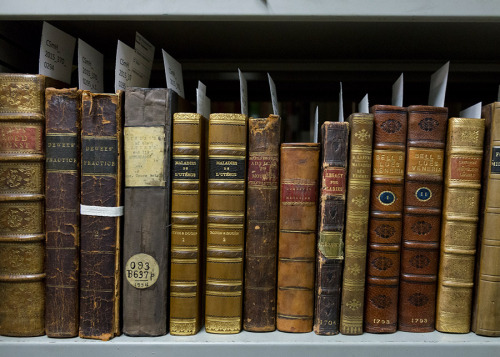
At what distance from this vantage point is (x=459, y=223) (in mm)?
Answer: 574

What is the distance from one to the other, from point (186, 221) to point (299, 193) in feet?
A: 0.57

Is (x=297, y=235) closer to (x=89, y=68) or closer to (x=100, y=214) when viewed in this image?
(x=100, y=214)

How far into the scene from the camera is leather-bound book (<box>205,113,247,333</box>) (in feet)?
1.88

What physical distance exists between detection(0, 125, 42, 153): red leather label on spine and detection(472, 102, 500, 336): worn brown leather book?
0.66 meters

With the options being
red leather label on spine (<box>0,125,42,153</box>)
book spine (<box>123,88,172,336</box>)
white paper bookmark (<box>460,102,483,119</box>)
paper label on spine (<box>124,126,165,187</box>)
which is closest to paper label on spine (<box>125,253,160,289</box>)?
book spine (<box>123,88,172,336</box>)

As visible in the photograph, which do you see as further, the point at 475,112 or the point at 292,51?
the point at 292,51

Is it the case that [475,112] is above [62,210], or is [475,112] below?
above

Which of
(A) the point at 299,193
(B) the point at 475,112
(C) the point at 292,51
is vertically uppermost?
(C) the point at 292,51

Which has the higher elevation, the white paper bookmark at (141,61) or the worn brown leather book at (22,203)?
the white paper bookmark at (141,61)

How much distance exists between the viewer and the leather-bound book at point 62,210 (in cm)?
56

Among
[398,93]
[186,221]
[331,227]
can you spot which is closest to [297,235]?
[331,227]

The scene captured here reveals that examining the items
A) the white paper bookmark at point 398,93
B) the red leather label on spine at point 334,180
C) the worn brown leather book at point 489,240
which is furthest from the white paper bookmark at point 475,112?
the red leather label on spine at point 334,180

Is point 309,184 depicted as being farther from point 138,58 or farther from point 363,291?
point 138,58

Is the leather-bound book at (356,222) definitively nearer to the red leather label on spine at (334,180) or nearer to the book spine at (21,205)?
the red leather label on spine at (334,180)
